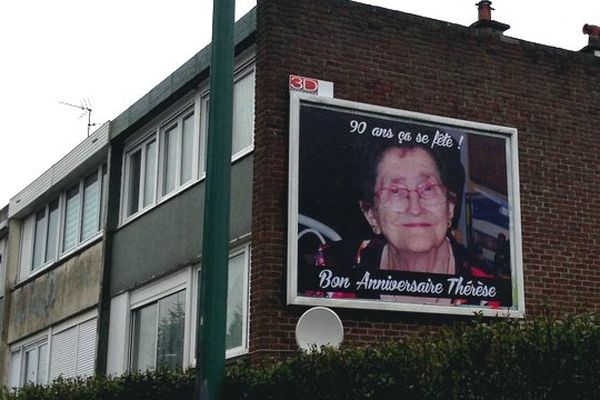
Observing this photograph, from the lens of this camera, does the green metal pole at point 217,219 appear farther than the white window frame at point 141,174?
No

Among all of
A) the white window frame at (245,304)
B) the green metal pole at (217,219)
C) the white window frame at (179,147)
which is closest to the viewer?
the green metal pole at (217,219)

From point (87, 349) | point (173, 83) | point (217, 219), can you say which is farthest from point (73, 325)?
point (217, 219)

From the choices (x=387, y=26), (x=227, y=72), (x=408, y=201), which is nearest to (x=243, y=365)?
(x=227, y=72)

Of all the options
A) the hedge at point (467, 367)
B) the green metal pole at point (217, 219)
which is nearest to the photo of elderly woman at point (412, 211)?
the hedge at point (467, 367)

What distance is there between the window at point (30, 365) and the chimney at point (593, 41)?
37.5 ft

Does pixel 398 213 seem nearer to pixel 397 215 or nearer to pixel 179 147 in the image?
pixel 397 215

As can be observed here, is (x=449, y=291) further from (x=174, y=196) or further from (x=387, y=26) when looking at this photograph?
(x=174, y=196)

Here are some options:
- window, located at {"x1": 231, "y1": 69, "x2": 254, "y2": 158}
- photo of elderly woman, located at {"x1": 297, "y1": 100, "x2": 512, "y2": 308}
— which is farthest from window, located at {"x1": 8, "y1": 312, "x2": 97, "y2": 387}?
photo of elderly woman, located at {"x1": 297, "y1": 100, "x2": 512, "y2": 308}

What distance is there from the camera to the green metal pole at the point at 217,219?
918cm

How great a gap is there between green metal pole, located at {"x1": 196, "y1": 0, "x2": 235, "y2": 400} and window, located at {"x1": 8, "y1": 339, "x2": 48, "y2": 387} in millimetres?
12452

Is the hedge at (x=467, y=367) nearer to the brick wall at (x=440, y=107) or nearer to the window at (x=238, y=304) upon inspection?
the brick wall at (x=440, y=107)

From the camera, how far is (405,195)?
14.1 meters

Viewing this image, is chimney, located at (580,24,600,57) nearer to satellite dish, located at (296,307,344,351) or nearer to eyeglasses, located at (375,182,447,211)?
eyeglasses, located at (375,182,447,211)

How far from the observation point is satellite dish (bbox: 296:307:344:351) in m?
11.3
